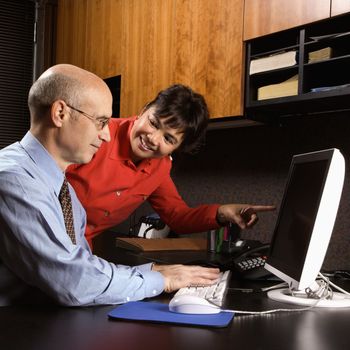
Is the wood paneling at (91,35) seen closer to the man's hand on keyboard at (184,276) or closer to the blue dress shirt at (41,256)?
the man's hand on keyboard at (184,276)

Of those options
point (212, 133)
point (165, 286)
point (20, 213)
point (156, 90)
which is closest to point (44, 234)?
point (20, 213)

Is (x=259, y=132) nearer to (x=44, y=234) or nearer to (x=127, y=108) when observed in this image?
(x=127, y=108)

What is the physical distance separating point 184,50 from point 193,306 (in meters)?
1.40

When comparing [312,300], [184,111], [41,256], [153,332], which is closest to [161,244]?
[184,111]

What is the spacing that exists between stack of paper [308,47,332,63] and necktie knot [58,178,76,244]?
3.03 feet

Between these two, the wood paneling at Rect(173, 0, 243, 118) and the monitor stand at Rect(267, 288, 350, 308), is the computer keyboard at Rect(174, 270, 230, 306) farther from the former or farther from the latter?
the wood paneling at Rect(173, 0, 243, 118)

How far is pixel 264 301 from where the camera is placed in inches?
48.9

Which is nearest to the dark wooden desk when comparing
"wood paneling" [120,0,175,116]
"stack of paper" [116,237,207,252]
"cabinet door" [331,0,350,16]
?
"cabinet door" [331,0,350,16]

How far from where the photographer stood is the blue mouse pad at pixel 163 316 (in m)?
0.97

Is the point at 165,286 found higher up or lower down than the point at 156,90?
lower down

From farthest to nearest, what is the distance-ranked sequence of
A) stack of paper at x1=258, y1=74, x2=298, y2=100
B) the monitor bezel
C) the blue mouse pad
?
stack of paper at x1=258, y1=74, x2=298, y2=100 < the monitor bezel < the blue mouse pad

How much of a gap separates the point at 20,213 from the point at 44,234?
0.06 meters

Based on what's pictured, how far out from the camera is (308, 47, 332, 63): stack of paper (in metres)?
1.66

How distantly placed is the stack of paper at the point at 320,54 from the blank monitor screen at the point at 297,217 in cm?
49
